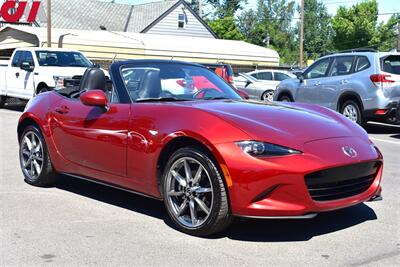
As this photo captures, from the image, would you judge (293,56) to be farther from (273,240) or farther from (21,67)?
(273,240)

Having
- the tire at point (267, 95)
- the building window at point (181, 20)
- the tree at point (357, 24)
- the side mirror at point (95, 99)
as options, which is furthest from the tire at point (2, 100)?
the tree at point (357, 24)

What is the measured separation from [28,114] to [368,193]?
3943mm

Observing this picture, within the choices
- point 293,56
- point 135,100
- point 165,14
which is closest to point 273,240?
point 135,100

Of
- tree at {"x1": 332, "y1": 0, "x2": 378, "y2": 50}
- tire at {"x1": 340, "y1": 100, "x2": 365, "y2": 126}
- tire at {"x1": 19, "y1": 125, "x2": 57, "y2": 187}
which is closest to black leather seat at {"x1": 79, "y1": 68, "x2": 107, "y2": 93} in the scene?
tire at {"x1": 19, "y1": 125, "x2": 57, "y2": 187}

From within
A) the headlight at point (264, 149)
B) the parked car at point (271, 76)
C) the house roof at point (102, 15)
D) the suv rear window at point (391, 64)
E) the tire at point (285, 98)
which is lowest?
the tire at point (285, 98)

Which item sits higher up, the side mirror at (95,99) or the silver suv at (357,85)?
the side mirror at (95,99)

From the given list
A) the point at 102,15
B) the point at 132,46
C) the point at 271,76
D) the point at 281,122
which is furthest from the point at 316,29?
the point at 281,122

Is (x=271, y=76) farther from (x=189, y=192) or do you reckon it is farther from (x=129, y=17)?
(x=129, y=17)

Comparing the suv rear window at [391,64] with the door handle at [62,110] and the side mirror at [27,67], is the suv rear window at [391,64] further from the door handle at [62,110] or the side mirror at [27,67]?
the side mirror at [27,67]

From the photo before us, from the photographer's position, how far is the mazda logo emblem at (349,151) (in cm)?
452

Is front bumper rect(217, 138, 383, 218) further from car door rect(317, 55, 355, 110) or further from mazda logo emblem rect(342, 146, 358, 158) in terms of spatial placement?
→ car door rect(317, 55, 355, 110)

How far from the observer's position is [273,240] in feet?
15.0

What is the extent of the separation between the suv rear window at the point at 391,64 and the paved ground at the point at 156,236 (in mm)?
6201

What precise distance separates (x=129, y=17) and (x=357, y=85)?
34716 millimetres
